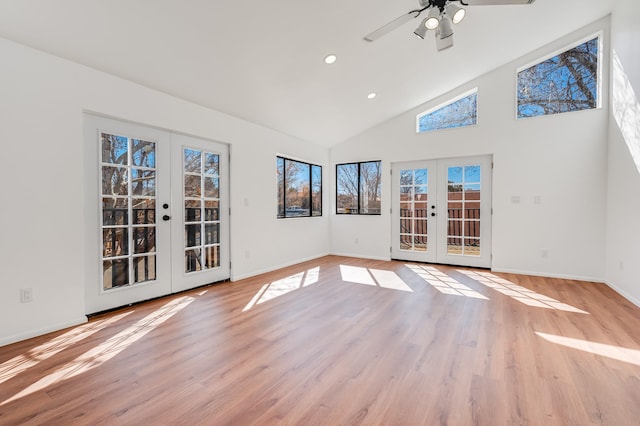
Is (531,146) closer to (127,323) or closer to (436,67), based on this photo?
(436,67)

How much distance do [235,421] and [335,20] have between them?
3618 millimetres

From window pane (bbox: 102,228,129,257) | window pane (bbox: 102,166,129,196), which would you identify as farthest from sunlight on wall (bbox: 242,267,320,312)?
window pane (bbox: 102,166,129,196)

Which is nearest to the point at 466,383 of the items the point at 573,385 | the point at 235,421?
the point at 573,385

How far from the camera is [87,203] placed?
120 inches

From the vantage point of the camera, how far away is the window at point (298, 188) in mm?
5680

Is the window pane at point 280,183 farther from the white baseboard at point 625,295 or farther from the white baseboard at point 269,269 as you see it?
the white baseboard at point 625,295

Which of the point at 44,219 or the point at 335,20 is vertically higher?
the point at 335,20

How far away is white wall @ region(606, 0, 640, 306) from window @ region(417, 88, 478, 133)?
183cm

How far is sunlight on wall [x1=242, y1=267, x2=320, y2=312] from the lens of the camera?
3.70m

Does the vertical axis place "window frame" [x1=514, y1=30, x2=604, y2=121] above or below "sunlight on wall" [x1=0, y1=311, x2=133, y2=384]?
above

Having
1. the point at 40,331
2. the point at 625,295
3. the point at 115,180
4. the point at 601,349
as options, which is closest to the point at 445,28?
the point at 601,349

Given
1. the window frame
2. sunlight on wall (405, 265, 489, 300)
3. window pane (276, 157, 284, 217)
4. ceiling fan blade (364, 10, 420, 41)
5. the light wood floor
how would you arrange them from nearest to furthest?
the light wood floor < ceiling fan blade (364, 10, 420, 41) < sunlight on wall (405, 265, 489, 300) < the window frame < window pane (276, 157, 284, 217)

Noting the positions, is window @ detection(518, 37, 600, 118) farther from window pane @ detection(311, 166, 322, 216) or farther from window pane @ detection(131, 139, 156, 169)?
window pane @ detection(131, 139, 156, 169)

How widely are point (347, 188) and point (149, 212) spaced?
4.25 m
